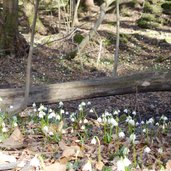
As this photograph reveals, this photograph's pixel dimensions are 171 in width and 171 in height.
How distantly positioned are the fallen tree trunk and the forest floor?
39 cm

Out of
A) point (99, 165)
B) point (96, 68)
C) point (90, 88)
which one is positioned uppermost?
point (99, 165)

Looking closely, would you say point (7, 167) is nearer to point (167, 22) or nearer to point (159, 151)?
point (159, 151)

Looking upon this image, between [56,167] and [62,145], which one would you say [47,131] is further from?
[56,167]

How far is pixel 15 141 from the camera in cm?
379

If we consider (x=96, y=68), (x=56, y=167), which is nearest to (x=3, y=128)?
(x=56, y=167)

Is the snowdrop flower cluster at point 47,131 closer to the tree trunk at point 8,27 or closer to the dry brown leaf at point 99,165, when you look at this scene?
the dry brown leaf at point 99,165

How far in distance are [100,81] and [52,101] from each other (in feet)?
2.70

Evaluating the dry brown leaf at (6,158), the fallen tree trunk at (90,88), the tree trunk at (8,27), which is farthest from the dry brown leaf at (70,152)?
the tree trunk at (8,27)

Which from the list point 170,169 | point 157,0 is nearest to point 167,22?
point 157,0

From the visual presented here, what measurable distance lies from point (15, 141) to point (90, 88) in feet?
9.44

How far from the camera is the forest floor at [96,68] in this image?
11.7 feet

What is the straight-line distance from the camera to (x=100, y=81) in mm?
6625

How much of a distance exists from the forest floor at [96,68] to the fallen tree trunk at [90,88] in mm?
391

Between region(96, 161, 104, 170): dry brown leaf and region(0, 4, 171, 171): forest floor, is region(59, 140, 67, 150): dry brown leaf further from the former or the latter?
region(96, 161, 104, 170): dry brown leaf
